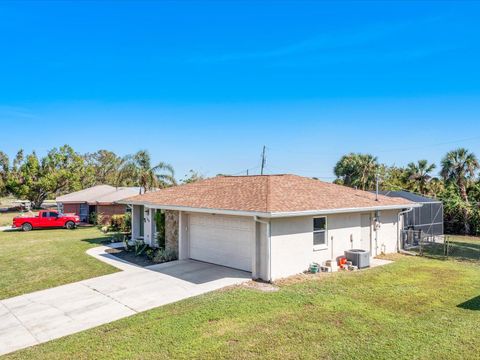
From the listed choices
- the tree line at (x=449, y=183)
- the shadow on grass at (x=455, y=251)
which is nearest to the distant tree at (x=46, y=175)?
the tree line at (x=449, y=183)

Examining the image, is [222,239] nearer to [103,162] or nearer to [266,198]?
[266,198]

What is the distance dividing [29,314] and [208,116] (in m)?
23.7

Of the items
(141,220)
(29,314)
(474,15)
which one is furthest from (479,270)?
(141,220)

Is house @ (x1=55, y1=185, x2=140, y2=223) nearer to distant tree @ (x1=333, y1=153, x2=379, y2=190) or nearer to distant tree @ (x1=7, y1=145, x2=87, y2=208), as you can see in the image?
distant tree @ (x1=7, y1=145, x2=87, y2=208)

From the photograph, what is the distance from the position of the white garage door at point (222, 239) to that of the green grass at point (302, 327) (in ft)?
7.15

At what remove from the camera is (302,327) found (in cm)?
705

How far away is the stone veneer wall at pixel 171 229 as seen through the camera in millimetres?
14812

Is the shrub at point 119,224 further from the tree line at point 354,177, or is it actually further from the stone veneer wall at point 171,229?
the stone veneer wall at point 171,229

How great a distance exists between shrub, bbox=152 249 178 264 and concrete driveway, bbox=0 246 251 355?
99 centimetres

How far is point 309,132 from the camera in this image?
26469 millimetres

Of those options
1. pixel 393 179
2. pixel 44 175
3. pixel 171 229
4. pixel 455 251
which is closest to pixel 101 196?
pixel 171 229

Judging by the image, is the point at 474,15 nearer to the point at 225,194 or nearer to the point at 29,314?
the point at 225,194

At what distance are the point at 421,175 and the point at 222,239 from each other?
873 inches

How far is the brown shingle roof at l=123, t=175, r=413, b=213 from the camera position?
11484 millimetres
